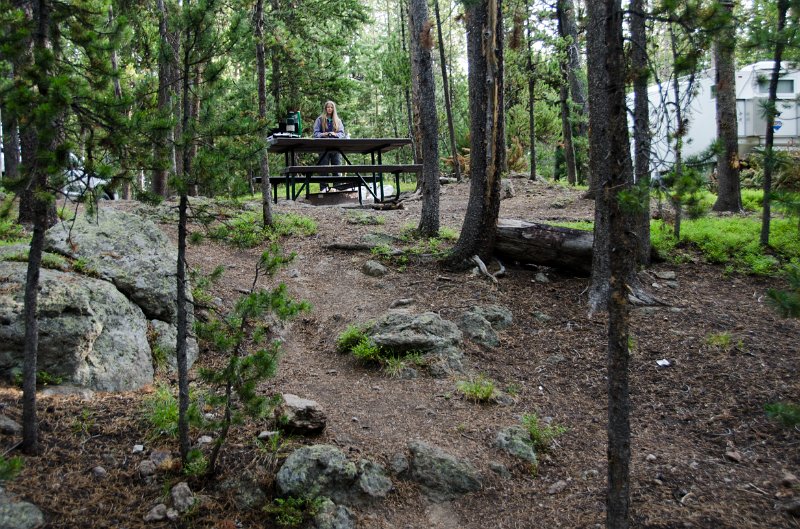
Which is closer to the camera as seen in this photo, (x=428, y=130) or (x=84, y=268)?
(x=84, y=268)

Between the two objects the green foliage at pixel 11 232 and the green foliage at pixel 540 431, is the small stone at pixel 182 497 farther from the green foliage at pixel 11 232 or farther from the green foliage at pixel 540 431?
the green foliage at pixel 11 232

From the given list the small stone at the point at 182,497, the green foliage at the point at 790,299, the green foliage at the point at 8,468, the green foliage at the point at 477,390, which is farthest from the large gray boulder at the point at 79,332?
the green foliage at the point at 790,299

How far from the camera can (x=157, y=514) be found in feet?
11.3

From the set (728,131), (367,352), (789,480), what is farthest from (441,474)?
(728,131)

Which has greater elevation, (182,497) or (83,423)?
(83,423)

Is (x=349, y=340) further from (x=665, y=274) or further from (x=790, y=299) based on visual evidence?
(x=665, y=274)

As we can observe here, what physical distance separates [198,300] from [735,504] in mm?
5354

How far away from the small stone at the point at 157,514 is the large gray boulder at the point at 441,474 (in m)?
1.71

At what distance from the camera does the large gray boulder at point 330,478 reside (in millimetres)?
3832

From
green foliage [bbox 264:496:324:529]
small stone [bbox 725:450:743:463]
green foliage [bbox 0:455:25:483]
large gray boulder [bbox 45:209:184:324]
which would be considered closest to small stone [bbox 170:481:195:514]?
green foliage [bbox 264:496:324:529]

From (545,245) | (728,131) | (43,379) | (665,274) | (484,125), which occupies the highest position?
(728,131)

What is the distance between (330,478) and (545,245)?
5.07 metres

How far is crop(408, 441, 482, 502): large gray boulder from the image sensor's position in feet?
13.9

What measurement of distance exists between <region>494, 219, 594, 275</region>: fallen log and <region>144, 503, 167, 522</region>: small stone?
581 cm
